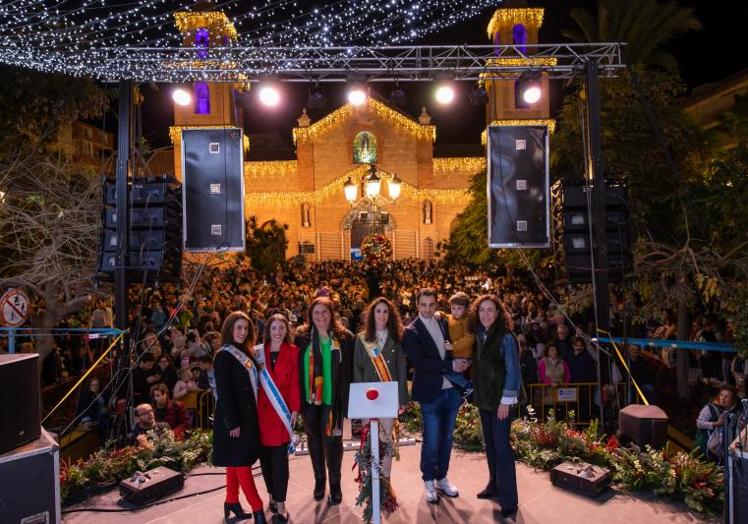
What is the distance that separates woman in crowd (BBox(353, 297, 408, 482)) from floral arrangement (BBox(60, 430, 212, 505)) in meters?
2.25

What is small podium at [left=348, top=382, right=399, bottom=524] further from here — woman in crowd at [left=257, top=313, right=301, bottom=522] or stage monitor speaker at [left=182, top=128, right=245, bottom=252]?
stage monitor speaker at [left=182, top=128, right=245, bottom=252]

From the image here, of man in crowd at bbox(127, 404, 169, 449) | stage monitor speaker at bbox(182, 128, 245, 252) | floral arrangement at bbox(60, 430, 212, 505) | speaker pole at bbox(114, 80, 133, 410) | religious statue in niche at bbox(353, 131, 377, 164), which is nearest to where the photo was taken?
floral arrangement at bbox(60, 430, 212, 505)

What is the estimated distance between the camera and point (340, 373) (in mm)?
4371

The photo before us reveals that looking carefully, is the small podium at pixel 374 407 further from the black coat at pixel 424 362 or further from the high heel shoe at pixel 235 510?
the high heel shoe at pixel 235 510

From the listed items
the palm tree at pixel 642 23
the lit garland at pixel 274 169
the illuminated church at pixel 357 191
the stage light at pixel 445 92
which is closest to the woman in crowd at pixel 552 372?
the stage light at pixel 445 92

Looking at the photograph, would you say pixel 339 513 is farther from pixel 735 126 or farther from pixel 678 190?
pixel 735 126

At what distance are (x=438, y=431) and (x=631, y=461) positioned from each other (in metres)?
1.87

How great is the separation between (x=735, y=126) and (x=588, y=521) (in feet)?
21.2

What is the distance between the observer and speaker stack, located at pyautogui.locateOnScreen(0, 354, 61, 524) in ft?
9.33

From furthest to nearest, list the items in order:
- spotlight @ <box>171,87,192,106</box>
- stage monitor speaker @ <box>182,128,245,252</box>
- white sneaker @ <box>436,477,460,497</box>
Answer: spotlight @ <box>171,87,192,106</box>
stage monitor speaker @ <box>182,128,245,252</box>
white sneaker @ <box>436,477,460,497</box>

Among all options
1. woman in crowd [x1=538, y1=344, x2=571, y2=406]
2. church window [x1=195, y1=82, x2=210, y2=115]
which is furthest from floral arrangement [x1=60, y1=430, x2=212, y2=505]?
church window [x1=195, y1=82, x2=210, y2=115]

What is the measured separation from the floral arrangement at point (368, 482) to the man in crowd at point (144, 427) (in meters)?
2.66

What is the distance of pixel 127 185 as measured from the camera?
6109mm

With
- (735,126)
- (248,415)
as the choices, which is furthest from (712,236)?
(248,415)
